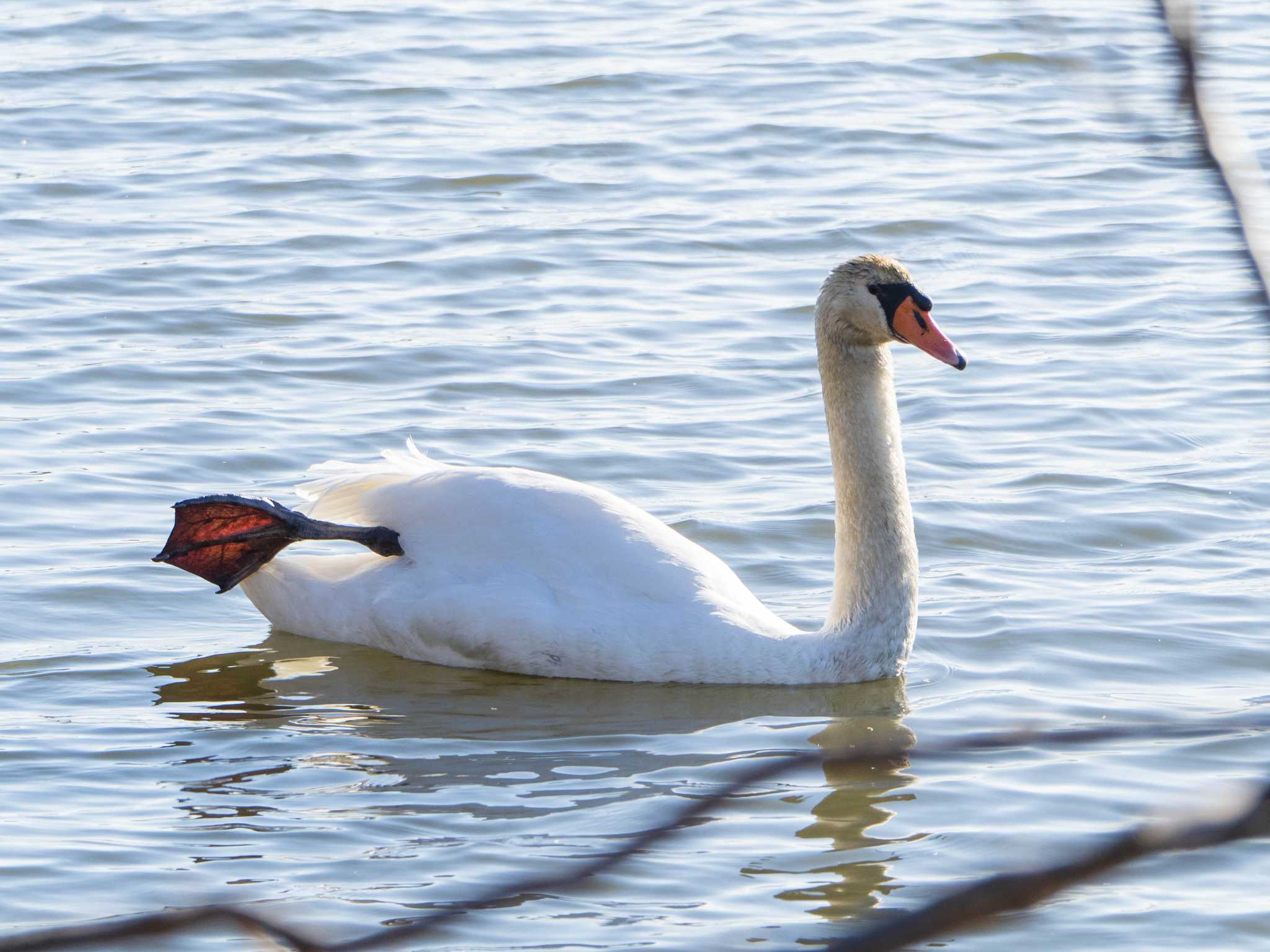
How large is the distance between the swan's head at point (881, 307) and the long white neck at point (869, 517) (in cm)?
8

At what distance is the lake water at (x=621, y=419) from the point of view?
14.3 feet

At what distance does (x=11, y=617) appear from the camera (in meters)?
6.05

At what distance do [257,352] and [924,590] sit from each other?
3.51m

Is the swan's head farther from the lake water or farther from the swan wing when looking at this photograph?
the lake water

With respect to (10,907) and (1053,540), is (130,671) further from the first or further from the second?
(1053,540)

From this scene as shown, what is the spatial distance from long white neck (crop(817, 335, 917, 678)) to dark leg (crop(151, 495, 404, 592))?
4.47 ft

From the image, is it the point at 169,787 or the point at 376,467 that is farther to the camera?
the point at 376,467

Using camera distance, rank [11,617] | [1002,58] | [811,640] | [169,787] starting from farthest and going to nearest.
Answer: [1002,58], [11,617], [811,640], [169,787]

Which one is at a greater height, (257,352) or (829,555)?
(257,352)

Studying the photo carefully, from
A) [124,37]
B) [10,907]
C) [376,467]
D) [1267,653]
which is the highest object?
[124,37]

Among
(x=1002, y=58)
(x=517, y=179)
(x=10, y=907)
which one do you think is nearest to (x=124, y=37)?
(x=517, y=179)

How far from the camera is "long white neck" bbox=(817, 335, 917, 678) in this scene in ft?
18.6

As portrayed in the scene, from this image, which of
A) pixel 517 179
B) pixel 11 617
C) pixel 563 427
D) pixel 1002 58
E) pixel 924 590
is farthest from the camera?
pixel 1002 58

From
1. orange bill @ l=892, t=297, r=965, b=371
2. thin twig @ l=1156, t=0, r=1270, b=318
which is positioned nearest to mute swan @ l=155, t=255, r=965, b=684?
orange bill @ l=892, t=297, r=965, b=371
